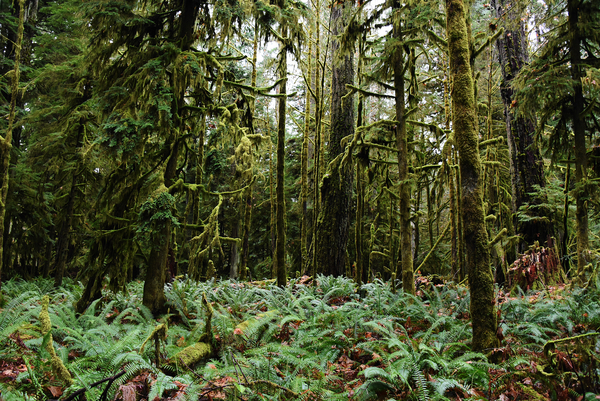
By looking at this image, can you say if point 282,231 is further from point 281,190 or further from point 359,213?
point 359,213

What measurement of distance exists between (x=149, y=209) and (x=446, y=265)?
11.3 m

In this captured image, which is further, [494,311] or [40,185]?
[40,185]

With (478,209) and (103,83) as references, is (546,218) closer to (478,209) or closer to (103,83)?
(478,209)

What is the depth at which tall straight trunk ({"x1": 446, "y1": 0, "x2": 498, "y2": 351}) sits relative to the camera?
3582 millimetres

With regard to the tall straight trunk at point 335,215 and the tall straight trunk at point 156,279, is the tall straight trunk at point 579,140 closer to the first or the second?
the tall straight trunk at point 335,215

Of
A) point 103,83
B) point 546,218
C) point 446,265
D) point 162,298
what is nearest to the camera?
point 162,298

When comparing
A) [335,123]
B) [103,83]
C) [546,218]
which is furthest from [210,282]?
[546,218]

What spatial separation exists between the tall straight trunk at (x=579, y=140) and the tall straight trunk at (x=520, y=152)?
5.99ft

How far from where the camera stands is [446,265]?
13.0 m

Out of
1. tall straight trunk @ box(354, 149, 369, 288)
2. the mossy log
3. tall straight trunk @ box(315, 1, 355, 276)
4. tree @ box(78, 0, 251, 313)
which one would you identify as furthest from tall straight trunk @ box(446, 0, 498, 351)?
tall straight trunk @ box(315, 1, 355, 276)

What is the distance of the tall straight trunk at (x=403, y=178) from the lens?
5.97 metres

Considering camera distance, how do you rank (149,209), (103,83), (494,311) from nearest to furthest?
1. (494,311)
2. (149,209)
3. (103,83)

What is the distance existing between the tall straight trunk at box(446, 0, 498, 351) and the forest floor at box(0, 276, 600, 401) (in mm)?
215

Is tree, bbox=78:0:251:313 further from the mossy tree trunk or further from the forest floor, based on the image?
the mossy tree trunk
